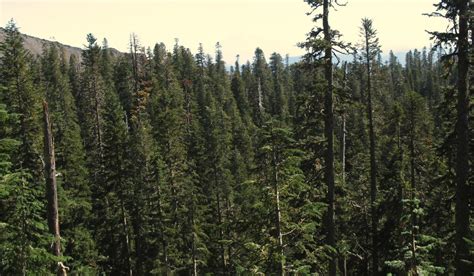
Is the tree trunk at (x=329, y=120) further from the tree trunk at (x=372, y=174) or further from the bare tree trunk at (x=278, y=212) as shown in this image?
the tree trunk at (x=372, y=174)

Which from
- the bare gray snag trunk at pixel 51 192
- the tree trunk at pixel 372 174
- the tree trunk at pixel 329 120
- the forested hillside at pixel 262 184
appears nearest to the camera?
the bare gray snag trunk at pixel 51 192

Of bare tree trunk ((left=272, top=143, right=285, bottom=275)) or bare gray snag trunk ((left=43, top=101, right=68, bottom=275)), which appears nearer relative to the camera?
bare gray snag trunk ((left=43, top=101, right=68, bottom=275))

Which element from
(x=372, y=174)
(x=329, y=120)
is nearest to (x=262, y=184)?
(x=329, y=120)

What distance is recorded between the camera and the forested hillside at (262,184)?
41.0 ft

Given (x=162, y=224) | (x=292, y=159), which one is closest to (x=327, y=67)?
(x=292, y=159)

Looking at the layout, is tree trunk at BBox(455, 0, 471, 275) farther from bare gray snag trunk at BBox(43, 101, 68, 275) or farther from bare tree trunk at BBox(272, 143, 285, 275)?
bare gray snag trunk at BBox(43, 101, 68, 275)

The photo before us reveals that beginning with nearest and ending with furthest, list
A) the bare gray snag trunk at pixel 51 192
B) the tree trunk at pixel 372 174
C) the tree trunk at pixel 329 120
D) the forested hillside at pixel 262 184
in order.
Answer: the bare gray snag trunk at pixel 51 192, the forested hillside at pixel 262 184, the tree trunk at pixel 329 120, the tree trunk at pixel 372 174

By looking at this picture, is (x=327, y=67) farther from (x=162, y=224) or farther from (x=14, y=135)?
(x=162, y=224)

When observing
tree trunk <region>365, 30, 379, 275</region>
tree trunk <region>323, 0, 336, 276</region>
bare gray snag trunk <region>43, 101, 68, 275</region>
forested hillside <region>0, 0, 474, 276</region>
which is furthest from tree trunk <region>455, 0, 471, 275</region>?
tree trunk <region>365, 30, 379, 275</region>

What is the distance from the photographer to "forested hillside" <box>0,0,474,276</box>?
492 inches

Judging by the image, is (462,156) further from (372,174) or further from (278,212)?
(372,174)

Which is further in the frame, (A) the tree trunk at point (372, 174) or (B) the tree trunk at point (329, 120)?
(A) the tree trunk at point (372, 174)

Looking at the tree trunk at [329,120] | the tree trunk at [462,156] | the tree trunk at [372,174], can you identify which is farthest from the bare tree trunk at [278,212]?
the tree trunk at [372,174]

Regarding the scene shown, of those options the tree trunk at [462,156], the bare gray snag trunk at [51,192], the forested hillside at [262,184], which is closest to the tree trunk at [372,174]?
the forested hillside at [262,184]
